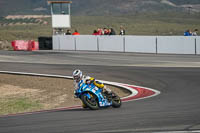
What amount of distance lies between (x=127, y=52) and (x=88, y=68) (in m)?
11.9

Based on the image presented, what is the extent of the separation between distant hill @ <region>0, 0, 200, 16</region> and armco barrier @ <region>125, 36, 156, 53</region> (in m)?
109

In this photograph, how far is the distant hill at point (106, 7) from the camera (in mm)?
155125

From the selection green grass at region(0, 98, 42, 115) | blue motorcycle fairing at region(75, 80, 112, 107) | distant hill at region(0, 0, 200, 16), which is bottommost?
green grass at region(0, 98, 42, 115)

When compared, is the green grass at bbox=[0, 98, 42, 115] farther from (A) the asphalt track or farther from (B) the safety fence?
(B) the safety fence

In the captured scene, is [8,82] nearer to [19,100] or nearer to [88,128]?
[19,100]

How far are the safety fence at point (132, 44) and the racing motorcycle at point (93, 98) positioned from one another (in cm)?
2063

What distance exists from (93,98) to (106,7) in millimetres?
155489

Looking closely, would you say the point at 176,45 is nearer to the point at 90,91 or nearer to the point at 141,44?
the point at 141,44

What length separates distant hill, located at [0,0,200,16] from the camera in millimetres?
155125

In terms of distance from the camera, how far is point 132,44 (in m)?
36.7

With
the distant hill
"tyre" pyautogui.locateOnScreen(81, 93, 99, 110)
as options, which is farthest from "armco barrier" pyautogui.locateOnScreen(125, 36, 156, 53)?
the distant hill

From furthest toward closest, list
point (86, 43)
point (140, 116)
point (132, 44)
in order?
point (86, 43) → point (132, 44) → point (140, 116)

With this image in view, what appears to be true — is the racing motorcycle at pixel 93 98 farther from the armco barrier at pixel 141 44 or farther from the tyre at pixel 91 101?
the armco barrier at pixel 141 44

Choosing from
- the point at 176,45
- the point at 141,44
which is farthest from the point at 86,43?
the point at 176,45
